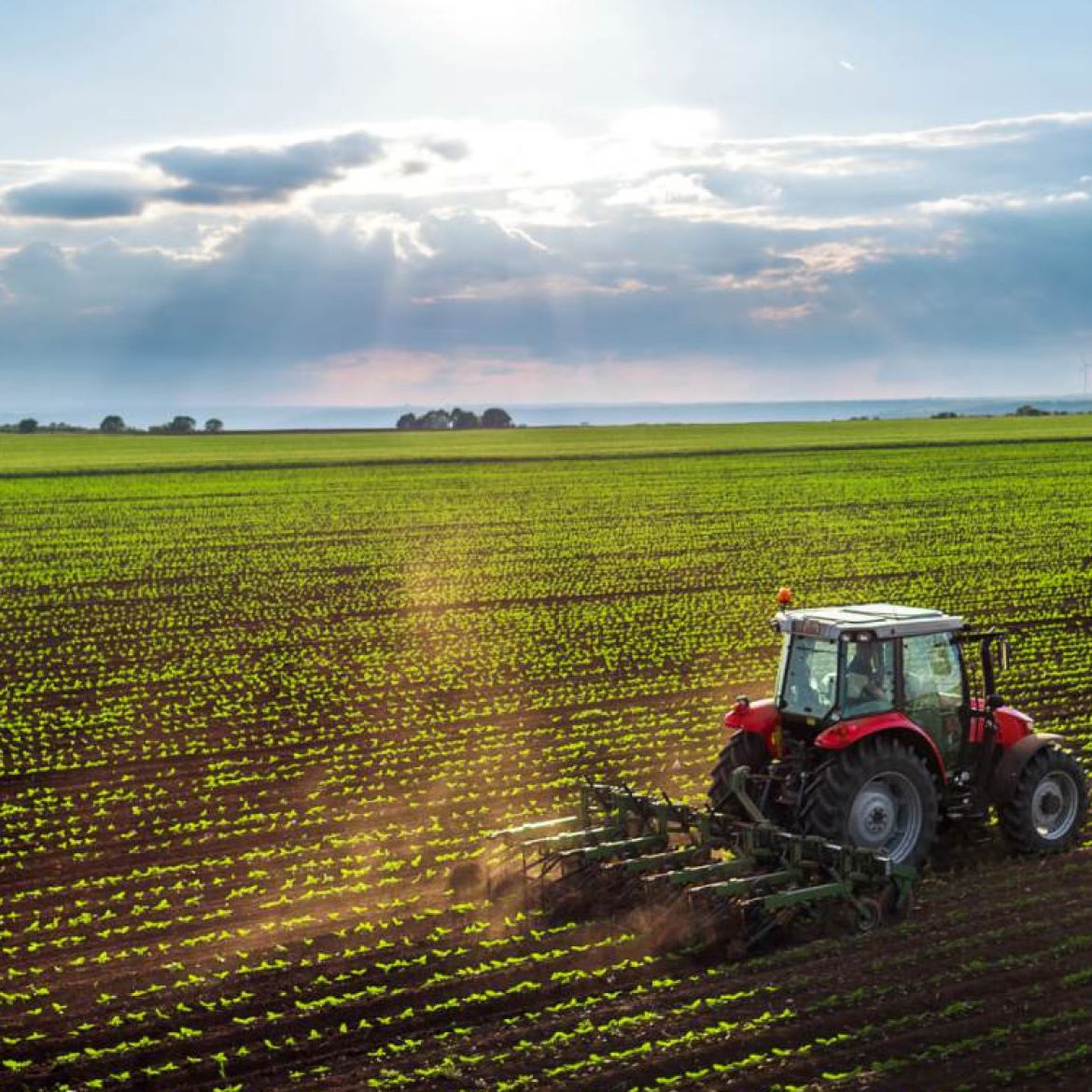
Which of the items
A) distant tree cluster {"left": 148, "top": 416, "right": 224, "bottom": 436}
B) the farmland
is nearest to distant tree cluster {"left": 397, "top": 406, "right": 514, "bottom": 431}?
distant tree cluster {"left": 148, "top": 416, "right": 224, "bottom": 436}

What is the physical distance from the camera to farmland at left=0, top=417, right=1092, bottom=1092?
1010 centimetres

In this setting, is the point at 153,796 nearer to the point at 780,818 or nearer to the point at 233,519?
the point at 780,818

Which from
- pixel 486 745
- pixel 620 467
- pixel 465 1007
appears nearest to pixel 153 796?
pixel 486 745

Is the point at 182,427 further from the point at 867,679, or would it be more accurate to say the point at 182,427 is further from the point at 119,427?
the point at 867,679

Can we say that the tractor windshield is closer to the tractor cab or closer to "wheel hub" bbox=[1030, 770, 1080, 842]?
the tractor cab

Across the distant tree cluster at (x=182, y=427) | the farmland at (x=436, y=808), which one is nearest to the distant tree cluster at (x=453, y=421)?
the distant tree cluster at (x=182, y=427)

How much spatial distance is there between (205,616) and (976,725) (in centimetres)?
2041

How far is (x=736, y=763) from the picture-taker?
13336mm

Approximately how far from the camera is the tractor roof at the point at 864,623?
502 inches

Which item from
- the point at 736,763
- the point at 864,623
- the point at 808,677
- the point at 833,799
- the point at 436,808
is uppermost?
the point at 864,623

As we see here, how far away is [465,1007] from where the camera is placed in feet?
35.0

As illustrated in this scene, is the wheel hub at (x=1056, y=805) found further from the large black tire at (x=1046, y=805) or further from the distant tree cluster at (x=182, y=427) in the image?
the distant tree cluster at (x=182, y=427)

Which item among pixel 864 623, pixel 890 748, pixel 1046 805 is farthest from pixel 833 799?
pixel 1046 805

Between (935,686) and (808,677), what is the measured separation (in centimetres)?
122
